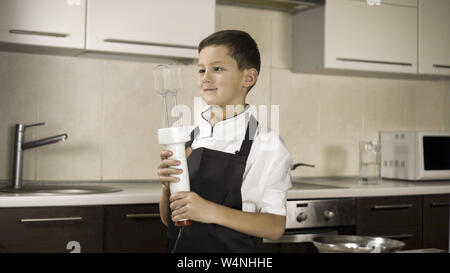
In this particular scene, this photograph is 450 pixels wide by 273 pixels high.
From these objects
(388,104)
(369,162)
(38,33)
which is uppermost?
(38,33)

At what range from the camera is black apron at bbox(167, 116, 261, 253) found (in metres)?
1.37

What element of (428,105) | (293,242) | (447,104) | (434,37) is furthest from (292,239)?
(447,104)

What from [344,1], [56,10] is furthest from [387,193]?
[56,10]

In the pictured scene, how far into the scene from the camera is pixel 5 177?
2473mm

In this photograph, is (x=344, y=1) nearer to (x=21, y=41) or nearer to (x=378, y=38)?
(x=378, y=38)

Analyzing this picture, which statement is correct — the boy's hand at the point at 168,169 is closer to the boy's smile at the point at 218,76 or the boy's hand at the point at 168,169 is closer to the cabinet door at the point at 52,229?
the boy's smile at the point at 218,76

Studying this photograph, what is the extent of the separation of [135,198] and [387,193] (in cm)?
119

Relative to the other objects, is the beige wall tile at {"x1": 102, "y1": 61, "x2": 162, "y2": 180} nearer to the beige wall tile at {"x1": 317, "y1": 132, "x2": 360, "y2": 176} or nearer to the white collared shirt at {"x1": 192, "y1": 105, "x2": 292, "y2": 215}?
the beige wall tile at {"x1": 317, "y1": 132, "x2": 360, "y2": 176}

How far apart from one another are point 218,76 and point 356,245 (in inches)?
20.3

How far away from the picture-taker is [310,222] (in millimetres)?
2441

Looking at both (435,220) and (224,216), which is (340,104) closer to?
(435,220)

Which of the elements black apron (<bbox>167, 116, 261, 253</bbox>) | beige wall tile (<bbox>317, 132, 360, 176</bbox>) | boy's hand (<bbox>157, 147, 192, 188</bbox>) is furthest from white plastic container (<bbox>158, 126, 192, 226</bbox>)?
beige wall tile (<bbox>317, 132, 360, 176</bbox>)

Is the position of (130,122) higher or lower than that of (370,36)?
lower

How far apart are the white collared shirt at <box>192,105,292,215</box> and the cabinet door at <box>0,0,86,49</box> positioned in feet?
3.22
